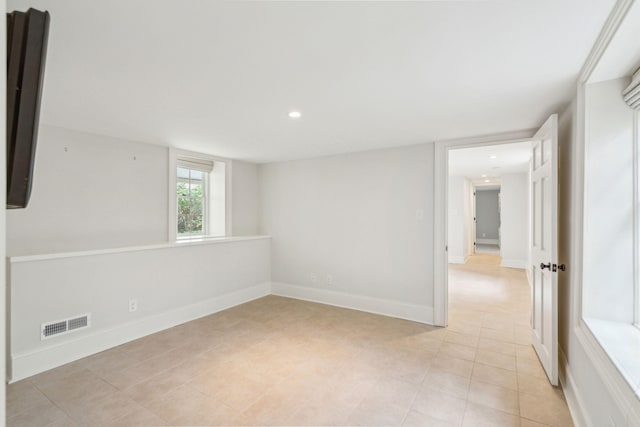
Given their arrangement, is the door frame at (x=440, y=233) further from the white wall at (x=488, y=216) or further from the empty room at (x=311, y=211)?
the white wall at (x=488, y=216)

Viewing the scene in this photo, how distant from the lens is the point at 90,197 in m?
3.16

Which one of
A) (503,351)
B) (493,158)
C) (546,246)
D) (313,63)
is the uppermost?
(493,158)

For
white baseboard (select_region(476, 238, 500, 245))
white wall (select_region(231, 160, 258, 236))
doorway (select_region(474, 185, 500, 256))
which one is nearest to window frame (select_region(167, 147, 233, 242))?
white wall (select_region(231, 160, 258, 236))

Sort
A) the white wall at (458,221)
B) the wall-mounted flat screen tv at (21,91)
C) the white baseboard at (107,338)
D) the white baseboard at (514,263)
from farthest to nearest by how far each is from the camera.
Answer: the white wall at (458,221) < the white baseboard at (514,263) < the white baseboard at (107,338) < the wall-mounted flat screen tv at (21,91)

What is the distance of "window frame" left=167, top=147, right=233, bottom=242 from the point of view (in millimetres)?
3887

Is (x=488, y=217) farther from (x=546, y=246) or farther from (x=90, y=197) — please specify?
(x=90, y=197)

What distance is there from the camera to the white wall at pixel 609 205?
178 cm

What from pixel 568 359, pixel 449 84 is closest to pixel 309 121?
pixel 449 84

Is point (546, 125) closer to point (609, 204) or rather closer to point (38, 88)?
point (609, 204)

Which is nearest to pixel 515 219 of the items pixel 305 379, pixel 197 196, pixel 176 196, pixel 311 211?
pixel 311 211

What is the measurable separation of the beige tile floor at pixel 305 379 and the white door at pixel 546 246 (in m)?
0.25

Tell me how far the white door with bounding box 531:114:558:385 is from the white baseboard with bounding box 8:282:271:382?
3.65 m

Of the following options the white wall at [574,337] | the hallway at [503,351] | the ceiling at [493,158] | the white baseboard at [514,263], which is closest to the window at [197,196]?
the hallway at [503,351]

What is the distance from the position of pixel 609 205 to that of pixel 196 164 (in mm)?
4415
